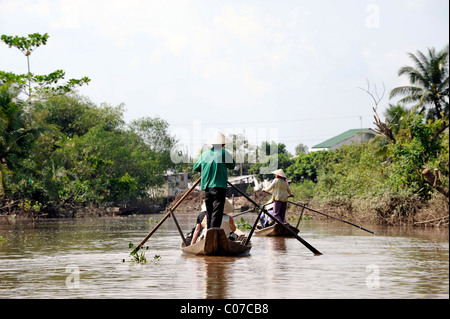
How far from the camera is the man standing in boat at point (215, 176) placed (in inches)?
428

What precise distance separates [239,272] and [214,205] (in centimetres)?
195

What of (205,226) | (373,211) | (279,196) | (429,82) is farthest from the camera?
(429,82)

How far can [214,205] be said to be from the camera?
10.9 m

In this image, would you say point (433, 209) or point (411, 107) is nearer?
point (433, 209)

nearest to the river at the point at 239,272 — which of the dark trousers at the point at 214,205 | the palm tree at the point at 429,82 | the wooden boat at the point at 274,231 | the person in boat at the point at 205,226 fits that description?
the person in boat at the point at 205,226

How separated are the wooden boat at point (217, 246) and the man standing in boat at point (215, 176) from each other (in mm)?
224

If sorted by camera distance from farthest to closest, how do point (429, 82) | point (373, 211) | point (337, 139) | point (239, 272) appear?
point (337, 139) → point (429, 82) → point (373, 211) → point (239, 272)

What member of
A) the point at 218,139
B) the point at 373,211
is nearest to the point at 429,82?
the point at 373,211

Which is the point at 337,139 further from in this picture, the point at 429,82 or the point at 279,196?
the point at 279,196

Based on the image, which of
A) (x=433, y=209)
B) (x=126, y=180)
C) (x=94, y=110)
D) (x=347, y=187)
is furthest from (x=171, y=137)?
(x=433, y=209)

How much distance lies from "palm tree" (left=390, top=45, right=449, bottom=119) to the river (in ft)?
67.8
